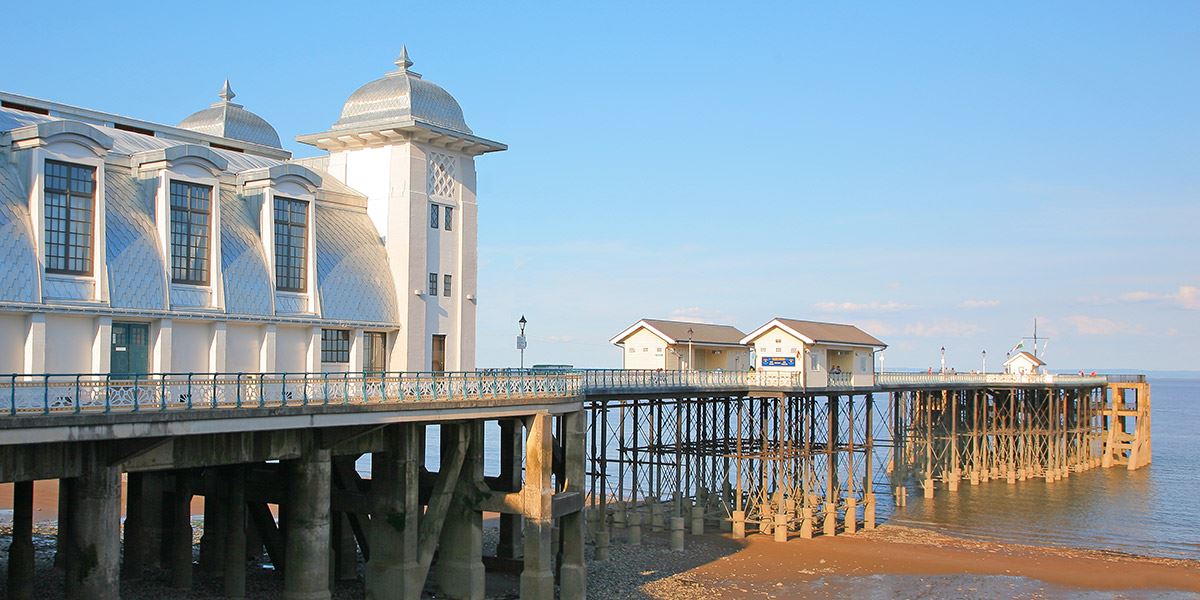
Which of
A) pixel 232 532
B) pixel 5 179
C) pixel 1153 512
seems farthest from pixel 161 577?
pixel 1153 512

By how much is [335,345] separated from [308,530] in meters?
7.25

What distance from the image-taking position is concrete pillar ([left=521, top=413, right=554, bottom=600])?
26984mm

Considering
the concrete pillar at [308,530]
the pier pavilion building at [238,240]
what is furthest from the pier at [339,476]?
the pier pavilion building at [238,240]

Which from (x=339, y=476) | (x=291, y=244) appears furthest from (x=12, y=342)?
(x=339, y=476)

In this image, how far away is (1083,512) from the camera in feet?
174

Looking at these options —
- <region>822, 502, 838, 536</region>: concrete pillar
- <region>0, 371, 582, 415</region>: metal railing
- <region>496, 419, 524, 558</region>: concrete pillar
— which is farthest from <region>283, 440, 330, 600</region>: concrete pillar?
<region>822, 502, 838, 536</region>: concrete pillar

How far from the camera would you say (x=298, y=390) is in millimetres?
23094

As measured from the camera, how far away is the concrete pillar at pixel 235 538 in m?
26.4

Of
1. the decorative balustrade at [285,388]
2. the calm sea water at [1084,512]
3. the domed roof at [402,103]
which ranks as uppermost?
the domed roof at [402,103]

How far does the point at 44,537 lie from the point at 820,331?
28.1 m

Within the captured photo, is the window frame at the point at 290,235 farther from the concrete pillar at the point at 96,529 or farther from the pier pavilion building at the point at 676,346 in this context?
the pier pavilion building at the point at 676,346

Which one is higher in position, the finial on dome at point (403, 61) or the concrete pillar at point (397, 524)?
the finial on dome at point (403, 61)

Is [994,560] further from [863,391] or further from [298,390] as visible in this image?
[298,390]

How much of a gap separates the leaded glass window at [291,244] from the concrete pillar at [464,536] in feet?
17.5
